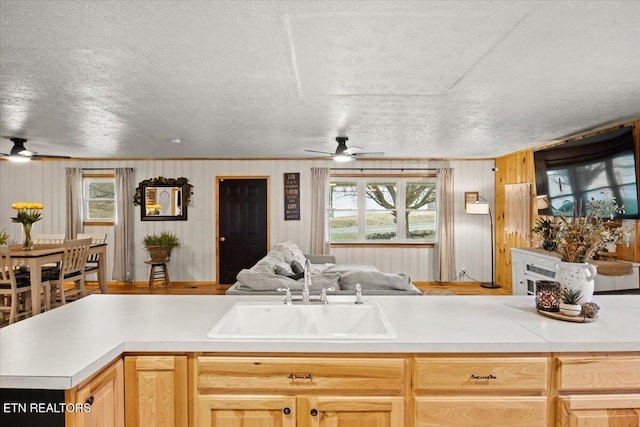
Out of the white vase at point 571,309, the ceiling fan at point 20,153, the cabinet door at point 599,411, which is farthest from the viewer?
the ceiling fan at point 20,153

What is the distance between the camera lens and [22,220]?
14.4 feet

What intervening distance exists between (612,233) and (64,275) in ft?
18.1

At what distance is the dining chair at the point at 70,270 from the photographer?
4570mm

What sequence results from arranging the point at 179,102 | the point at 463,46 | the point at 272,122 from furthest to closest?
the point at 272,122 → the point at 179,102 → the point at 463,46

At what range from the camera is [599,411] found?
4.91 ft

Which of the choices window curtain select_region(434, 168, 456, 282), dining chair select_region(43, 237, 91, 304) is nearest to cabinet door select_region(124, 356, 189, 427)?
dining chair select_region(43, 237, 91, 304)

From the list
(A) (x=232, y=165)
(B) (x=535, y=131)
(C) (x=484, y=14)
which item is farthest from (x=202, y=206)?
(C) (x=484, y=14)

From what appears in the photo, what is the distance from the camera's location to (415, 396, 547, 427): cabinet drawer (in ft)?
4.91

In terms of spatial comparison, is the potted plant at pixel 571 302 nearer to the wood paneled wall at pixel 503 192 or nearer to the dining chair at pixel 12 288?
the wood paneled wall at pixel 503 192

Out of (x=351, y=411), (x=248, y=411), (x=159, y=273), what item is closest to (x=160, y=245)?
(x=159, y=273)

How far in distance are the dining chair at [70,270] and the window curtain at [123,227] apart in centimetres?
150

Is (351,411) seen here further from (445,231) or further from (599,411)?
(445,231)

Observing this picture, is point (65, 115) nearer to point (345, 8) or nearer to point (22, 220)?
point (22, 220)

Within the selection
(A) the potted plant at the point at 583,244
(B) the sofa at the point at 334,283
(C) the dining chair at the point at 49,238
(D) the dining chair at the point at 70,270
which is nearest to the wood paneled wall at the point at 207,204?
(C) the dining chair at the point at 49,238
